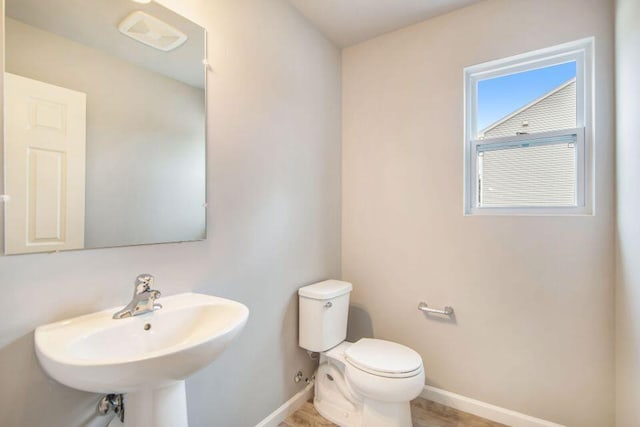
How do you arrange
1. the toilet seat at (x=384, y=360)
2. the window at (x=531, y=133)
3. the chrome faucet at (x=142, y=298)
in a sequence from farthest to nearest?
the window at (x=531, y=133) < the toilet seat at (x=384, y=360) < the chrome faucet at (x=142, y=298)

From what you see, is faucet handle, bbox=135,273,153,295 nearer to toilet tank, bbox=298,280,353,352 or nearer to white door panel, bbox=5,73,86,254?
white door panel, bbox=5,73,86,254

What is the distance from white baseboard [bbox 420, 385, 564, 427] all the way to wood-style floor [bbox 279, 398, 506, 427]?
0.09 feet

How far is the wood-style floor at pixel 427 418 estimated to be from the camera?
1.75 m

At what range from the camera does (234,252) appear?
152 cm

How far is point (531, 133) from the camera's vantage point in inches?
70.4

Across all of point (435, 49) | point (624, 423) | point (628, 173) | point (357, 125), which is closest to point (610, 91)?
point (628, 173)

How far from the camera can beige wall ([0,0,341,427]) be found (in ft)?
3.00

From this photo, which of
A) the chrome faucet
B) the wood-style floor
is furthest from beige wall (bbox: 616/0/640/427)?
the chrome faucet

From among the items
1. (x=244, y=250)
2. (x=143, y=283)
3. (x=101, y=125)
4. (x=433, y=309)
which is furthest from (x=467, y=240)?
(x=101, y=125)

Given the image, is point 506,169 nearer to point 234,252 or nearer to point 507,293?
point 507,293

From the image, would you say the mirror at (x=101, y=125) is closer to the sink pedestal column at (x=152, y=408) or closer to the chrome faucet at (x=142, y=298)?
the chrome faucet at (x=142, y=298)

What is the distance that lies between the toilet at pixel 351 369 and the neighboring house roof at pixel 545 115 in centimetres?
143

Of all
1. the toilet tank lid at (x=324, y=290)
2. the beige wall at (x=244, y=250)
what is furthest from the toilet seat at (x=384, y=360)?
the beige wall at (x=244, y=250)

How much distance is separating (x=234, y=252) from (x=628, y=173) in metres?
A: 1.83
